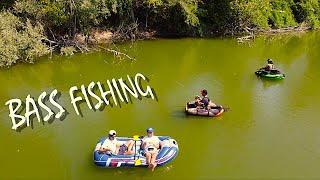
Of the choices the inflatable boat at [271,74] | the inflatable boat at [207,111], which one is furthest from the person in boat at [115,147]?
the inflatable boat at [271,74]

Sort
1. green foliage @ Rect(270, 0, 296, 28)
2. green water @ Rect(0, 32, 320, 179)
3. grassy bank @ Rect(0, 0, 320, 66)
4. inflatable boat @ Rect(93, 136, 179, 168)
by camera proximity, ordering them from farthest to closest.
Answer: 1. green foliage @ Rect(270, 0, 296, 28)
2. grassy bank @ Rect(0, 0, 320, 66)
3. green water @ Rect(0, 32, 320, 179)
4. inflatable boat @ Rect(93, 136, 179, 168)

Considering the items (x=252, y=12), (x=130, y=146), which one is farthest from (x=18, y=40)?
(x=252, y=12)

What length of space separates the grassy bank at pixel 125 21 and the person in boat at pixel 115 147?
34.5 ft

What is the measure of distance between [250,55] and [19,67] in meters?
12.6

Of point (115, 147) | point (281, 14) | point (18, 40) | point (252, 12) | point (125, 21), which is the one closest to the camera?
point (115, 147)

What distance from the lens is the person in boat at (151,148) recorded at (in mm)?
14664

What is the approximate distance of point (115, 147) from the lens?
1513cm

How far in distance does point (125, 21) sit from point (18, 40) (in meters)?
7.81

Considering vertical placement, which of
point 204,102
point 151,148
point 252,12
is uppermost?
point 252,12

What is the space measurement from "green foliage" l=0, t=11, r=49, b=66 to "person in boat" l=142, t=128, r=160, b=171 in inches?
440

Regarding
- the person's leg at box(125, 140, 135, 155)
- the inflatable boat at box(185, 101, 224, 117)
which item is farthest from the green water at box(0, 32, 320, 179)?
the person's leg at box(125, 140, 135, 155)

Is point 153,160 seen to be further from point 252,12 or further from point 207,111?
point 252,12

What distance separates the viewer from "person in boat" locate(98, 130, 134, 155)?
48.7ft

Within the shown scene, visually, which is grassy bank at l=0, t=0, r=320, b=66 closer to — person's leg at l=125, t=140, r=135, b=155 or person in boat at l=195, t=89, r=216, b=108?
person in boat at l=195, t=89, r=216, b=108
